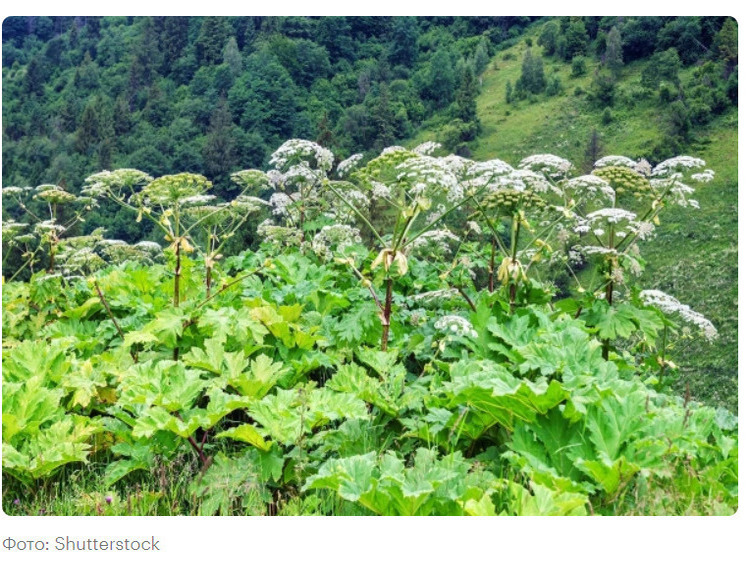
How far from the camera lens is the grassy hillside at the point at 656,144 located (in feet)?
101

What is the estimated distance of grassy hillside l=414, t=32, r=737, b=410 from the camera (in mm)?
30719

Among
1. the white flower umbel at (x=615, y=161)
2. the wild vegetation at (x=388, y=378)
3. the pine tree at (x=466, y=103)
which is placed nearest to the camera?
the wild vegetation at (x=388, y=378)

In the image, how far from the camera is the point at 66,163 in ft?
333

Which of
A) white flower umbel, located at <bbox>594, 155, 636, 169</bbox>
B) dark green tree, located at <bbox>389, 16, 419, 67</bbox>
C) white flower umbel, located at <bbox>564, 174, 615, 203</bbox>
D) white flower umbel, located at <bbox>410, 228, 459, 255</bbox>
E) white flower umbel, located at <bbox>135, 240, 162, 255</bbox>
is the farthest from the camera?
dark green tree, located at <bbox>389, 16, 419, 67</bbox>

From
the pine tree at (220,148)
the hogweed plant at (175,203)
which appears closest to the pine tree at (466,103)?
the pine tree at (220,148)

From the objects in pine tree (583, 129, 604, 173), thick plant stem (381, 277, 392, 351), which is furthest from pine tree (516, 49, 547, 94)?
thick plant stem (381, 277, 392, 351)

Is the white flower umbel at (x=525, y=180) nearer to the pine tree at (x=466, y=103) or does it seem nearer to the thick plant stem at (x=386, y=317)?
the thick plant stem at (x=386, y=317)

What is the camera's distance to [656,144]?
70750 millimetres

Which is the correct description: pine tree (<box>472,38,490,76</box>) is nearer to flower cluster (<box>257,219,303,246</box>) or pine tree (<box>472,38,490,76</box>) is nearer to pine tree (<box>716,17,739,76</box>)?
pine tree (<box>716,17,739,76</box>)

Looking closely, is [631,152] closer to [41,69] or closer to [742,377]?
[742,377]

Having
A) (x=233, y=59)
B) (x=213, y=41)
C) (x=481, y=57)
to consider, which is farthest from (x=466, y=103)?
(x=213, y=41)

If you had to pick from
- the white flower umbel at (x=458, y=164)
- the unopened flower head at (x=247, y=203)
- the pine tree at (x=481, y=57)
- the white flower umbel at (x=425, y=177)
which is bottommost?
the pine tree at (x=481, y=57)

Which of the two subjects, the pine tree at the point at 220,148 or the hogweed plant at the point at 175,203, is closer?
the hogweed plant at the point at 175,203

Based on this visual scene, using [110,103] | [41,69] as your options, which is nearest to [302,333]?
[110,103]
